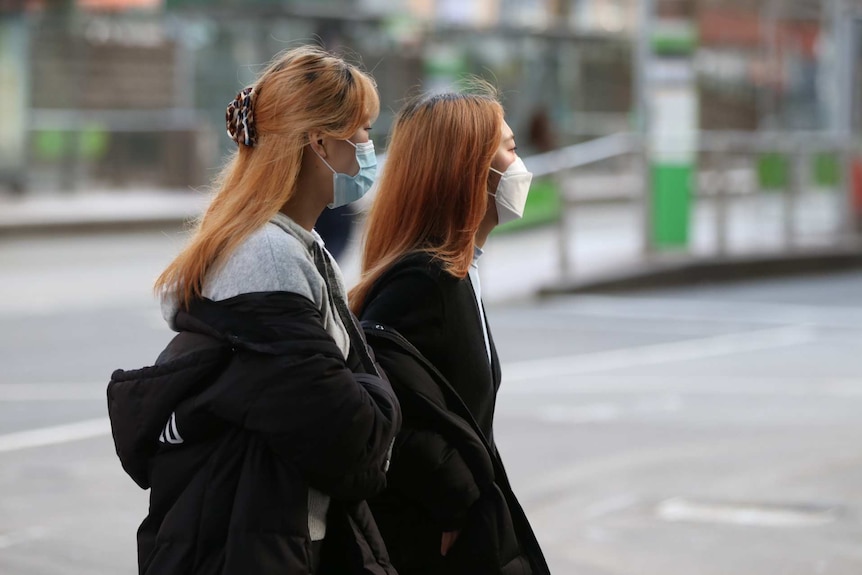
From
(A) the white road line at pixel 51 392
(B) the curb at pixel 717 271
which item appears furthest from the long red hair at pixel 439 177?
(B) the curb at pixel 717 271

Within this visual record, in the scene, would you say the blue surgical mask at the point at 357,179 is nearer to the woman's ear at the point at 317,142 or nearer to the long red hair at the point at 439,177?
the woman's ear at the point at 317,142

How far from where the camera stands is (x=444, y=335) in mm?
3150

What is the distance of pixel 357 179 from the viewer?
284cm

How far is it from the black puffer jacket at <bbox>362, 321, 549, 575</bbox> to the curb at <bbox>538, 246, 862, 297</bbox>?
38.6 ft

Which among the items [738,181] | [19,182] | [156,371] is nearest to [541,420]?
[156,371]

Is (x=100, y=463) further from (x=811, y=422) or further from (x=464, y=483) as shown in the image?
(x=464, y=483)

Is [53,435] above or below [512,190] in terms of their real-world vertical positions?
below

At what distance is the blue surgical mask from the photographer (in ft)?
9.18

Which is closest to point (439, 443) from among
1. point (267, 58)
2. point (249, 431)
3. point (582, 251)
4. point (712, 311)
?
point (249, 431)

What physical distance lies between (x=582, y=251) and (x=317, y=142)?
14.7 metres

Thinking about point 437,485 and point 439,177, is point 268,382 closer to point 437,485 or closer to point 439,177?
point 437,485

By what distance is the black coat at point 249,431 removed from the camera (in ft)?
8.30

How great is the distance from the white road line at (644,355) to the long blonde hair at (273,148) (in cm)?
687

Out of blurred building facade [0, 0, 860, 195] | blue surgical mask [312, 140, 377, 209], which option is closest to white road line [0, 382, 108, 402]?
blue surgical mask [312, 140, 377, 209]
